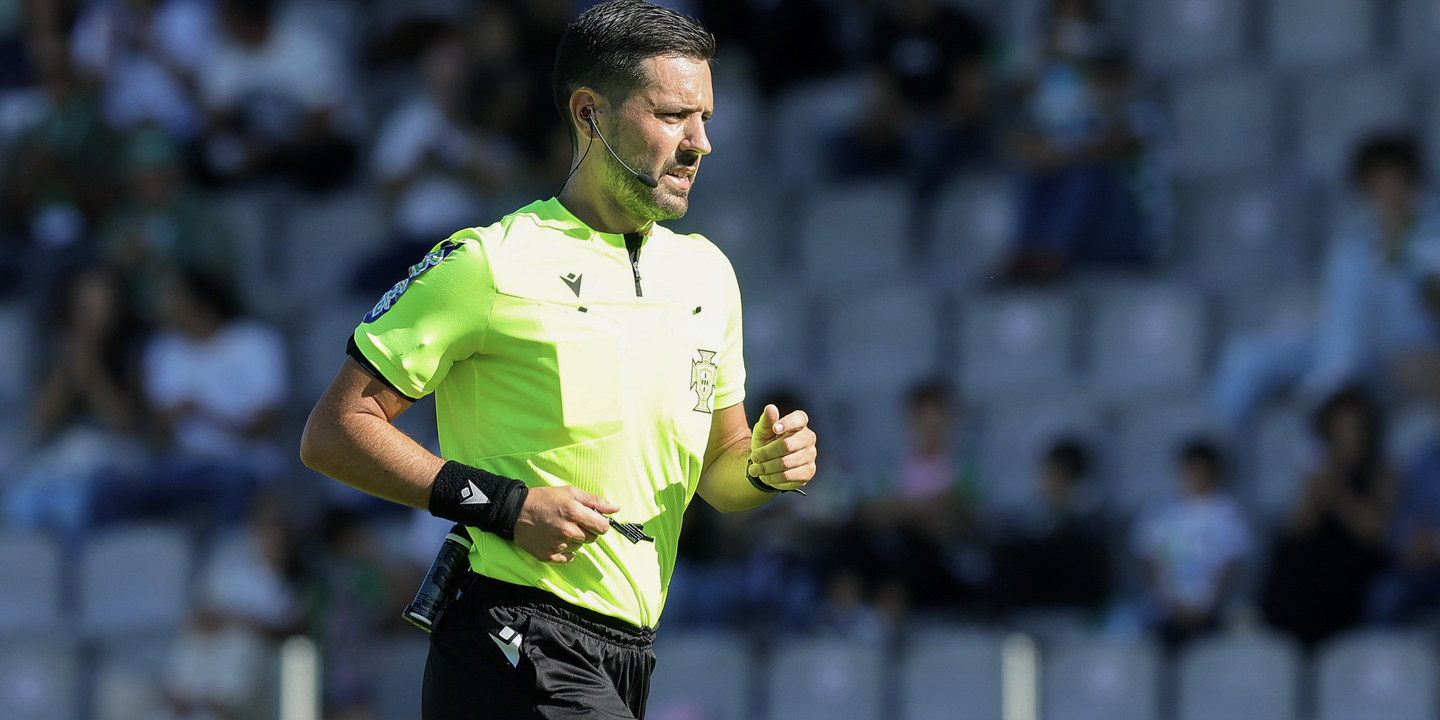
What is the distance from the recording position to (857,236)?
424 inches

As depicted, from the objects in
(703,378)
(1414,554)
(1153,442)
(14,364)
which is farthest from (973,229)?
(703,378)

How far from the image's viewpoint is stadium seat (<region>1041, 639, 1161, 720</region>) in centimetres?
809

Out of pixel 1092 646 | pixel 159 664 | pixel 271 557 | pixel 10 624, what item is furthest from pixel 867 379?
pixel 10 624

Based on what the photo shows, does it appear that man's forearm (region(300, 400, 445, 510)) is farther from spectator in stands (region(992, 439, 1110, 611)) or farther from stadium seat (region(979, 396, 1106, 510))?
stadium seat (region(979, 396, 1106, 510))

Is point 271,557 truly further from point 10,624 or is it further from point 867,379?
point 867,379

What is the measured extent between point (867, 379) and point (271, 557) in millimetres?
3207

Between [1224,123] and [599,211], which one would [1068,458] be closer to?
[1224,123]

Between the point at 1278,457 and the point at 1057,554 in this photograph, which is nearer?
the point at 1057,554

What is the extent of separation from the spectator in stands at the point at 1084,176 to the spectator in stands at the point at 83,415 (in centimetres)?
482

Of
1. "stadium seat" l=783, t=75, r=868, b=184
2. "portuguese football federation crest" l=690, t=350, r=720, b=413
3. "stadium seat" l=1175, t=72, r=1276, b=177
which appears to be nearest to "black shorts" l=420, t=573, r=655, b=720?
"portuguese football federation crest" l=690, t=350, r=720, b=413

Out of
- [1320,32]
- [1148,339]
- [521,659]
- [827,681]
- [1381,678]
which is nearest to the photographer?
[521,659]

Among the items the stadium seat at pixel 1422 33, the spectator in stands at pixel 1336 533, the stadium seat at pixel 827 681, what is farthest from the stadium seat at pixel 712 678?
the stadium seat at pixel 1422 33

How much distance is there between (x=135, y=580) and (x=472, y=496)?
6.95 meters

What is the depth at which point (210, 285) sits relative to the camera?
10.3m
